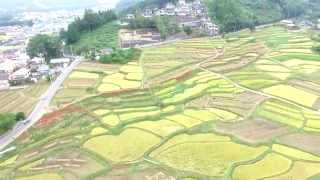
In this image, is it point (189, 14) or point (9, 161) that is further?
→ point (189, 14)

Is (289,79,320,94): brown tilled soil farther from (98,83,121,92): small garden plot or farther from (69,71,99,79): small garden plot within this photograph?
(69,71,99,79): small garden plot

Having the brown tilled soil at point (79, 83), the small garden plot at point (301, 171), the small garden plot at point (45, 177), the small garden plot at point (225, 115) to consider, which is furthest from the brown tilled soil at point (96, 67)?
the small garden plot at point (301, 171)

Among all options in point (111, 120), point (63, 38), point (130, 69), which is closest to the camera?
point (111, 120)

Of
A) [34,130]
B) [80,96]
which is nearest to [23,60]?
[80,96]

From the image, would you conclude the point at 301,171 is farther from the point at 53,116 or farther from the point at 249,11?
the point at 249,11

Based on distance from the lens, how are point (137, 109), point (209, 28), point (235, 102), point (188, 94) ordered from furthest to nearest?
point (209, 28) < point (188, 94) < point (235, 102) < point (137, 109)

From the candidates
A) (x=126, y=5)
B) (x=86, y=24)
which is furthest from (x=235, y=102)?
(x=126, y=5)

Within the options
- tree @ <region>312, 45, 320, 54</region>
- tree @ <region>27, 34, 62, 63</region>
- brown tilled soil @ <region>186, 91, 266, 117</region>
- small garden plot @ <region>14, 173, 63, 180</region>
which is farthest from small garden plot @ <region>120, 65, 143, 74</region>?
small garden plot @ <region>14, 173, 63, 180</region>

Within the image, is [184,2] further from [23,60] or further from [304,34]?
[23,60]
